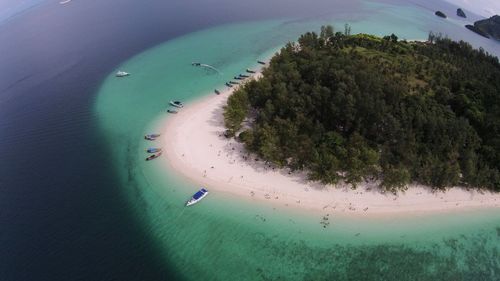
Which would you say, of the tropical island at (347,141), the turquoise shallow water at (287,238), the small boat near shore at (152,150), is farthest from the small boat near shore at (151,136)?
the small boat near shore at (152,150)

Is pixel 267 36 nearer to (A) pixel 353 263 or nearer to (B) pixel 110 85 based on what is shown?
(B) pixel 110 85

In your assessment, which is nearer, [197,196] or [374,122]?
[197,196]

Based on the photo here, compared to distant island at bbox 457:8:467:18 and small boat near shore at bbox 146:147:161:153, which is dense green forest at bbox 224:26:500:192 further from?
distant island at bbox 457:8:467:18

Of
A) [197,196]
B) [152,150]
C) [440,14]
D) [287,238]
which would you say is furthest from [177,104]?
[440,14]

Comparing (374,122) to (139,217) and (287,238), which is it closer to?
(287,238)

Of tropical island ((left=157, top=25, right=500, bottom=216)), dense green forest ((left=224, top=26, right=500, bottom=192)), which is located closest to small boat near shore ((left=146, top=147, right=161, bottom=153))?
tropical island ((left=157, top=25, right=500, bottom=216))

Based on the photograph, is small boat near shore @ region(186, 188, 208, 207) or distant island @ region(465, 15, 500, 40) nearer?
small boat near shore @ region(186, 188, 208, 207)

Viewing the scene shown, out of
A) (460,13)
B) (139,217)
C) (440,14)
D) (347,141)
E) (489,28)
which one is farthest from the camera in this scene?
(460,13)
